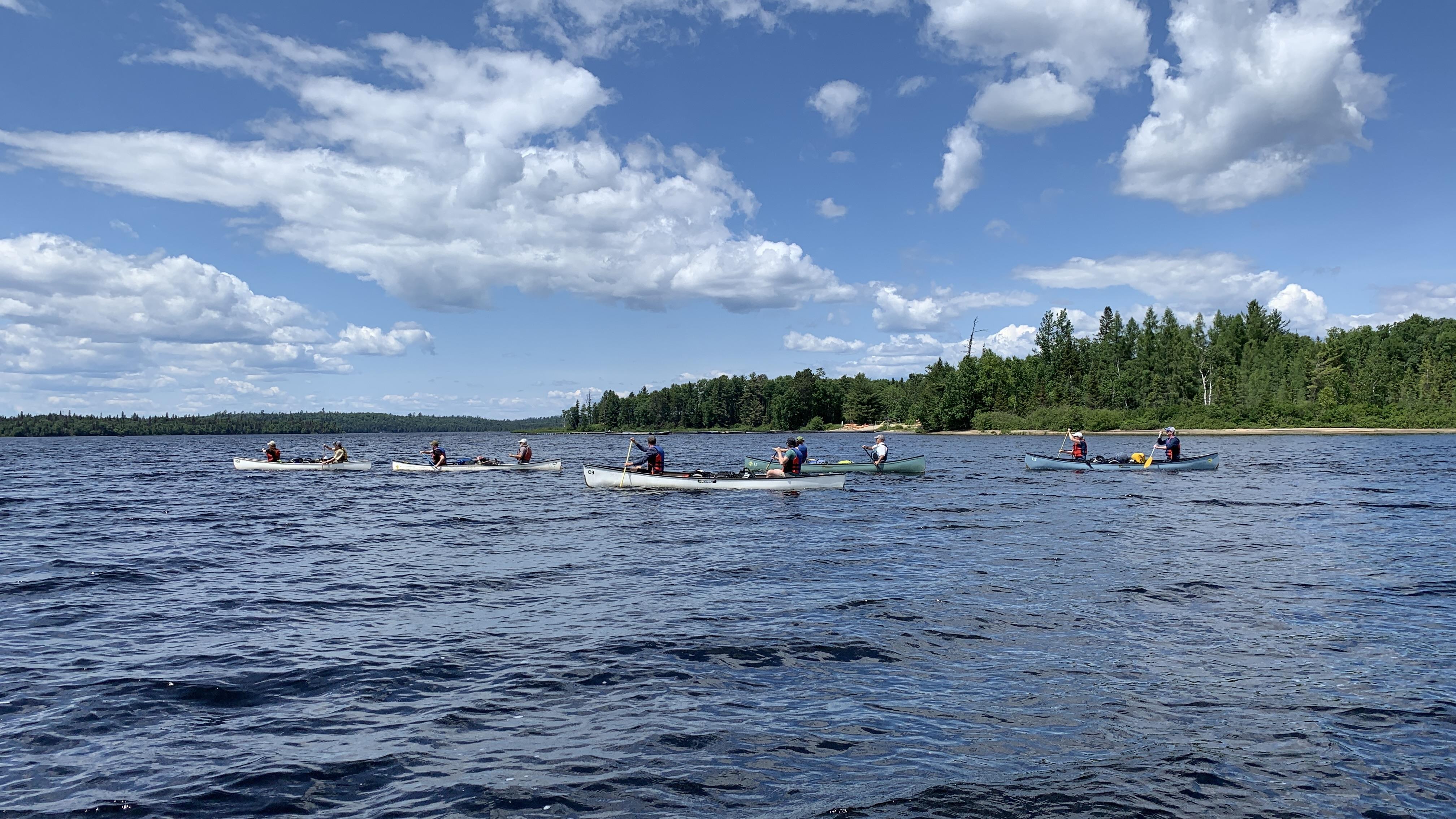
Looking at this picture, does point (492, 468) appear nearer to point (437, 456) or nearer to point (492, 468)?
point (492, 468)

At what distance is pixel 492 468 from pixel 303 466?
14740mm

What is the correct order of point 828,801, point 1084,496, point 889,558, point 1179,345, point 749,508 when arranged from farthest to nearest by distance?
point 1179,345 < point 1084,496 < point 749,508 < point 889,558 < point 828,801

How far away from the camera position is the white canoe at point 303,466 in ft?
185

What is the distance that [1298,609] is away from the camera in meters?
14.1

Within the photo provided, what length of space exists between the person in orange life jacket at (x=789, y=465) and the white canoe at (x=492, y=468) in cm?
2049

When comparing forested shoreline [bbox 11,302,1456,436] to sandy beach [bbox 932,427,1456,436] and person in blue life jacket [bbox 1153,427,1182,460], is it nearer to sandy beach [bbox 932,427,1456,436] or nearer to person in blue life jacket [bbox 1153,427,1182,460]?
sandy beach [bbox 932,427,1456,436]

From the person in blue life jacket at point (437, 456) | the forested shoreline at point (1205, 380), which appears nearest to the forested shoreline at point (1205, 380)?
the forested shoreline at point (1205, 380)

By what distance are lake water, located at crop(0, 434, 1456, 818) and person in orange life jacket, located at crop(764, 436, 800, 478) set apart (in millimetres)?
10850

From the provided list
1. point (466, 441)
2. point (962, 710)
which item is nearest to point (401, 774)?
point (962, 710)

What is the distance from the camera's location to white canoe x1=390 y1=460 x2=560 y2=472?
52.2m

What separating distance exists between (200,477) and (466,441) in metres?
129

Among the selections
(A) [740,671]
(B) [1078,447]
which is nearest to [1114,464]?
(B) [1078,447]

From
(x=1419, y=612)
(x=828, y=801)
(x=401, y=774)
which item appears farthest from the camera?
(x=1419, y=612)

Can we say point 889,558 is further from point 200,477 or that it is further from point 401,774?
point 200,477
